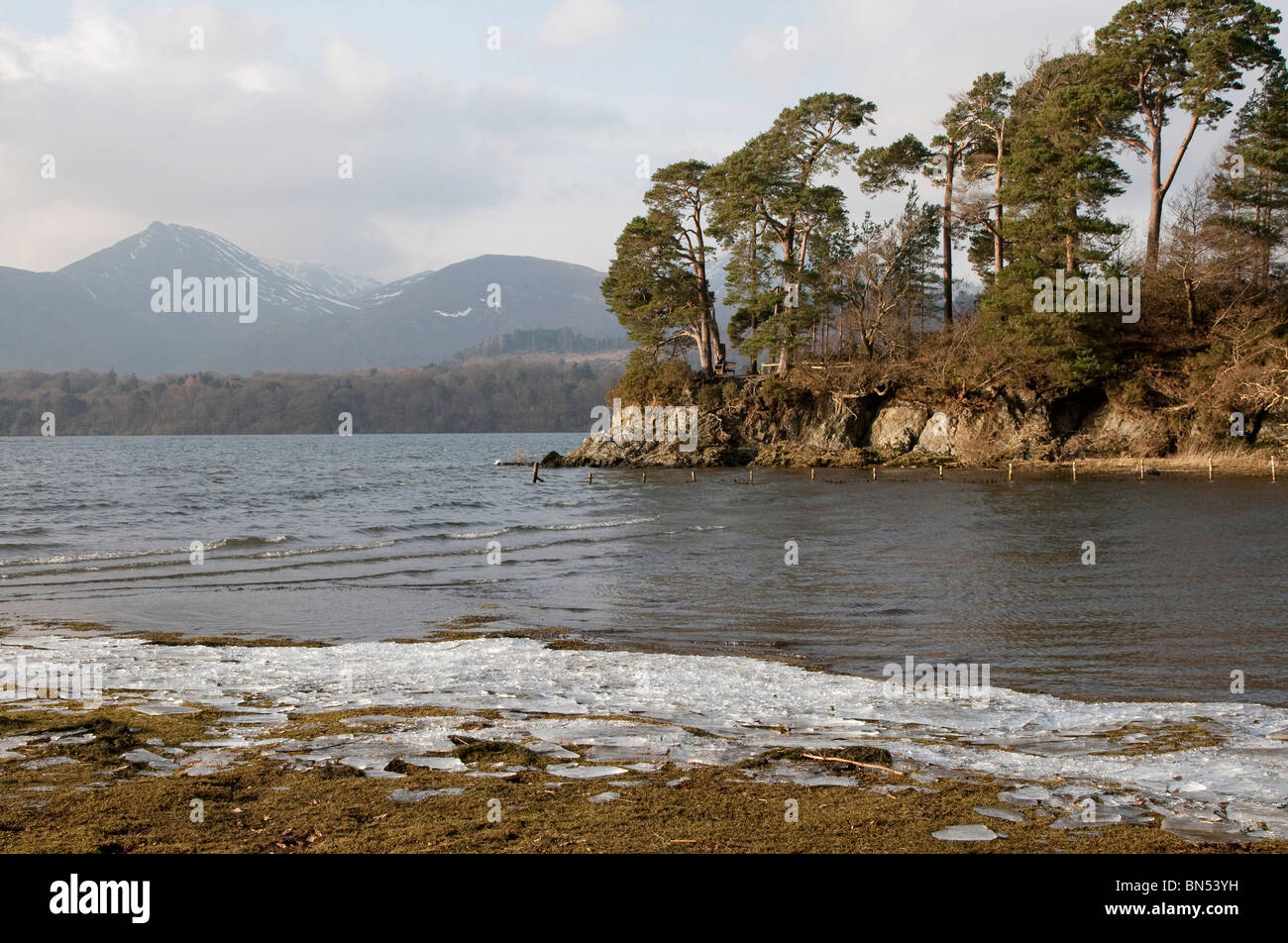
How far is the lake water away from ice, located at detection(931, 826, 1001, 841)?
620 cm

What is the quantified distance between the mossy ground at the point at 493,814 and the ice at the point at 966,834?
0.23 ft

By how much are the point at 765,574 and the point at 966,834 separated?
16225mm

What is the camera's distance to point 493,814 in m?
5.67

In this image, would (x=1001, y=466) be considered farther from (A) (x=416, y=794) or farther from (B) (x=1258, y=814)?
(A) (x=416, y=794)

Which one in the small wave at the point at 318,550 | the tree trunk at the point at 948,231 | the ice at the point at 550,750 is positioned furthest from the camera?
the tree trunk at the point at 948,231

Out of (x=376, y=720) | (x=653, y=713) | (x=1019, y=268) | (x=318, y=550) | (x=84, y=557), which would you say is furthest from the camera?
(x=1019, y=268)

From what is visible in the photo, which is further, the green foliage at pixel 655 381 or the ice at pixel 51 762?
the green foliage at pixel 655 381

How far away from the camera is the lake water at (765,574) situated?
13.9m

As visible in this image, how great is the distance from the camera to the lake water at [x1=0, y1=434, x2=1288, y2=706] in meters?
13.9

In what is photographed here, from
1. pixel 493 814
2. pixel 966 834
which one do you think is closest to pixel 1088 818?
pixel 966 834

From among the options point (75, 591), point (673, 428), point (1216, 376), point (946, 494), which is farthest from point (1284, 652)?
point (673, 428)

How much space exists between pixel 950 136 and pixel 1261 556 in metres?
47.1

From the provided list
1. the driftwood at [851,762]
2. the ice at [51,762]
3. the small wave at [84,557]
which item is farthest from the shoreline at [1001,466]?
the ice at [51,762]

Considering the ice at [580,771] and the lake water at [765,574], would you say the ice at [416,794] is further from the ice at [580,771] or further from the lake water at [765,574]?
the lake water at [765,574]
